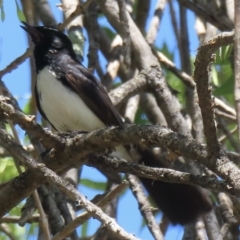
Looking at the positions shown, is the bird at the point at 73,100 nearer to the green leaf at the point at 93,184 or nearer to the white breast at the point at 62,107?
the white breast at the point at 62,107

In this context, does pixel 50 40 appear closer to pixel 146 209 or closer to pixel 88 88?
pixel 88 88

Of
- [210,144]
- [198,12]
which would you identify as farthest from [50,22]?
[210,144]

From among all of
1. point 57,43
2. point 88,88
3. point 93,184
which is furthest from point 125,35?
point 57,43

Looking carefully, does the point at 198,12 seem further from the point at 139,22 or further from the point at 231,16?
the point at 139,22

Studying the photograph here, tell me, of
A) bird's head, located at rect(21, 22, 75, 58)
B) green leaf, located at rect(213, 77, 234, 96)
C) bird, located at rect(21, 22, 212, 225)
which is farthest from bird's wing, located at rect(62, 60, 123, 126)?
green leaf, located at rect(213, 77, 234, 96)

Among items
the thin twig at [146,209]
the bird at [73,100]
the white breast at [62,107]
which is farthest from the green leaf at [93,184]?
the thin twig at [146,209]

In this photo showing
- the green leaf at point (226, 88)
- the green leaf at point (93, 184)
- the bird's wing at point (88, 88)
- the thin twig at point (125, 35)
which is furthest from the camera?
the green leaf at point (93, 184)

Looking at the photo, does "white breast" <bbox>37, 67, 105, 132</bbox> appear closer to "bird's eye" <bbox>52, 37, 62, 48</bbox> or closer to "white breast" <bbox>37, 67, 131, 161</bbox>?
"white breast" <bbox>37, 67, 131, 161</bbox>
